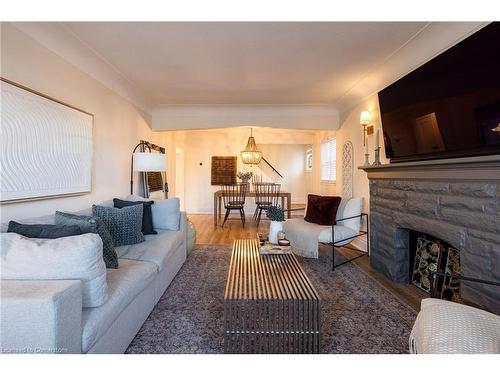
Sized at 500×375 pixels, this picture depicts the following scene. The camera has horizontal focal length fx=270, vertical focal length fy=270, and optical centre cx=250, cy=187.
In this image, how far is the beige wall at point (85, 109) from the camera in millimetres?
1921

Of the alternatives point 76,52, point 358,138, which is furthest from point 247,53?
point 358,138

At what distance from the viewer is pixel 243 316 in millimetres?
1536

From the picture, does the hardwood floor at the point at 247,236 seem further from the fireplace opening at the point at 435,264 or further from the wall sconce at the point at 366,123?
the wall sconce at the point at 366,123

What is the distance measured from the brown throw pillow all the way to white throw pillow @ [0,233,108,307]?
9.92 feet

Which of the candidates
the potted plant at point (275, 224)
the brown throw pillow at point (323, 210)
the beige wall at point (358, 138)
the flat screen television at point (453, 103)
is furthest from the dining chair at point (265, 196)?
the flat screen television at point (453, 103)

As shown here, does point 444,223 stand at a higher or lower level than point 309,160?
lower

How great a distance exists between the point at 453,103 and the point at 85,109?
128 inches

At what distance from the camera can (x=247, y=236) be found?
4977 mm

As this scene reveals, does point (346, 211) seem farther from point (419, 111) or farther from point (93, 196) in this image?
point (93, 196)

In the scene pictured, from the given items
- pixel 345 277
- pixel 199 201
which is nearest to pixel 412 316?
pixel 345 277

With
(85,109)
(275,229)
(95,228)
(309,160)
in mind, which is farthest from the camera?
(309,160)

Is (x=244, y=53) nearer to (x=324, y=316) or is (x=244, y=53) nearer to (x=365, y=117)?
(x=365, y=117)

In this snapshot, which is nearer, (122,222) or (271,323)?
(271,323)

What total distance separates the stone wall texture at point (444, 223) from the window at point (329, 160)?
2181 mm
